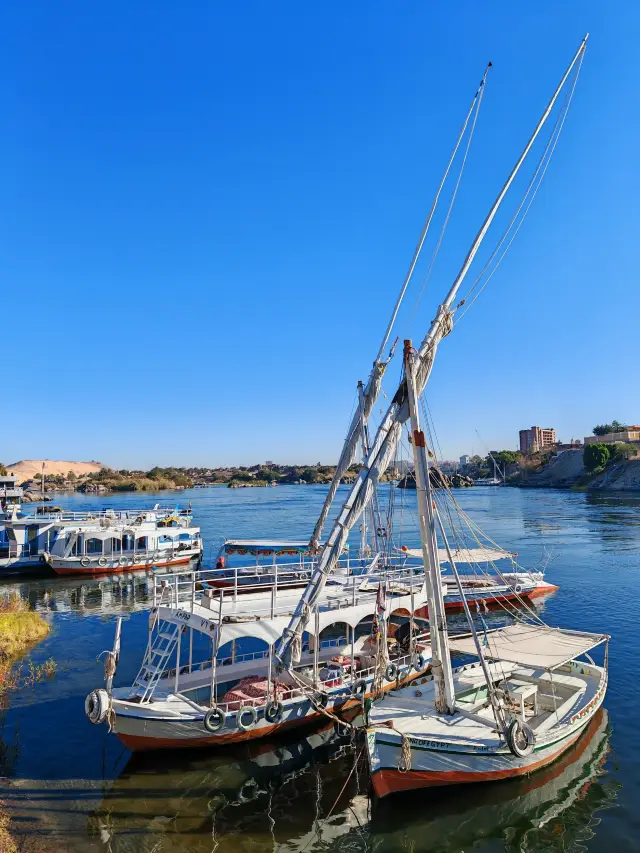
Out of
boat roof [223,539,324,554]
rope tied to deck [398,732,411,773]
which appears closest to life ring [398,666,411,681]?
rope tied to deck [398,732,411,773]

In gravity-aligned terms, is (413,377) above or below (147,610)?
above

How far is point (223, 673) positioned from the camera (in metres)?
21.1

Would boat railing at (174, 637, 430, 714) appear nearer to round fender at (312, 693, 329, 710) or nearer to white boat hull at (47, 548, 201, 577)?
round fender at (312, 693, 329, 710)

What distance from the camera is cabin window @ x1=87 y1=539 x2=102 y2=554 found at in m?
55.7

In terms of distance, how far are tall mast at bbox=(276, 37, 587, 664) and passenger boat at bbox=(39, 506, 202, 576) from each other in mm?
40336

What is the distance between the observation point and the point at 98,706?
1655cm

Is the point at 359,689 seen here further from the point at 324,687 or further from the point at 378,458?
the point at 378,458

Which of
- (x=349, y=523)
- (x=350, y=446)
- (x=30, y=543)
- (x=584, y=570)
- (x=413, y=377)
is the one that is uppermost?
(x=413, y=377)

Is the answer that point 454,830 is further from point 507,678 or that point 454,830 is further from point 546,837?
point 507,678

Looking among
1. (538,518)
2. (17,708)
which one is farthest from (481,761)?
(538,518)

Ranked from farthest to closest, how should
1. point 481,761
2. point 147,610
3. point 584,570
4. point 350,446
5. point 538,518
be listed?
point 538,518 < point 584,570 < point 147,610 < point 350,446 < point 481,761

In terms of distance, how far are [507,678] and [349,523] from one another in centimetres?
818

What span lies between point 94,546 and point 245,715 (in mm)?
43370

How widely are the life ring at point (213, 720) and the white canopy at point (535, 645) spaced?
27.1 feet
